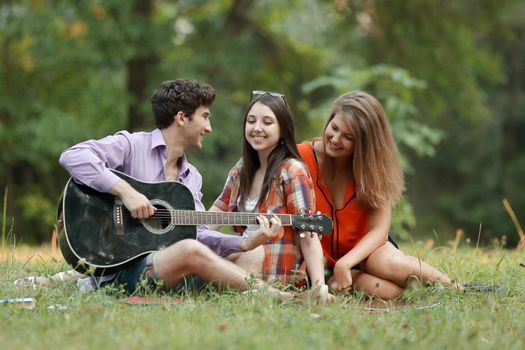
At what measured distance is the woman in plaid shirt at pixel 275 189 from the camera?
4.59m

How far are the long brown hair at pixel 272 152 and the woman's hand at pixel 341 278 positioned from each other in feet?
1.90

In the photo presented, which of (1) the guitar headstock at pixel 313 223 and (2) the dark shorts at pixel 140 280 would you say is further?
(1) the guitar headstock at pixel 313 223

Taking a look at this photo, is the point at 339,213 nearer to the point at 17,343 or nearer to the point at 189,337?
the point at 189,337

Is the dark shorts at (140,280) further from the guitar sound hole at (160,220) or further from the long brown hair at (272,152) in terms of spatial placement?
the long brown hair at (272,152)

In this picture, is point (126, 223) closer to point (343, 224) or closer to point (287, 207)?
point (287, 207)

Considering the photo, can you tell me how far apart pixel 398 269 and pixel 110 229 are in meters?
A: 1.62

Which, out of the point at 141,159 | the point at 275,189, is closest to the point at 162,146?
the point at 141,159

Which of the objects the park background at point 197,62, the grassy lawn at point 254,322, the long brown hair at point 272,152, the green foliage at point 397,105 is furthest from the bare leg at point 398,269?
the park background at point 197,62

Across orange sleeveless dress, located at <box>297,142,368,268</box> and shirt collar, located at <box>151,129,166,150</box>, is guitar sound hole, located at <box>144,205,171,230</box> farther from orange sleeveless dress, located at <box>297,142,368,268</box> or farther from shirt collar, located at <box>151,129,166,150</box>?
orange sleeveless dress, located at <box>297,142,368,268</box>

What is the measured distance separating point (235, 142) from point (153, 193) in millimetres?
10746

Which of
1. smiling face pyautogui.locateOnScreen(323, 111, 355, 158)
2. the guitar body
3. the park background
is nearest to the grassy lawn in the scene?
the guitar body

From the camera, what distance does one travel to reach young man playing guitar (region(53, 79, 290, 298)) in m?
4.35

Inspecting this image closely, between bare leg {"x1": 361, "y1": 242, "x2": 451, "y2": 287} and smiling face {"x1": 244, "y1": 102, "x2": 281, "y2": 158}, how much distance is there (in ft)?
2.88

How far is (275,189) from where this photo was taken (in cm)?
471
